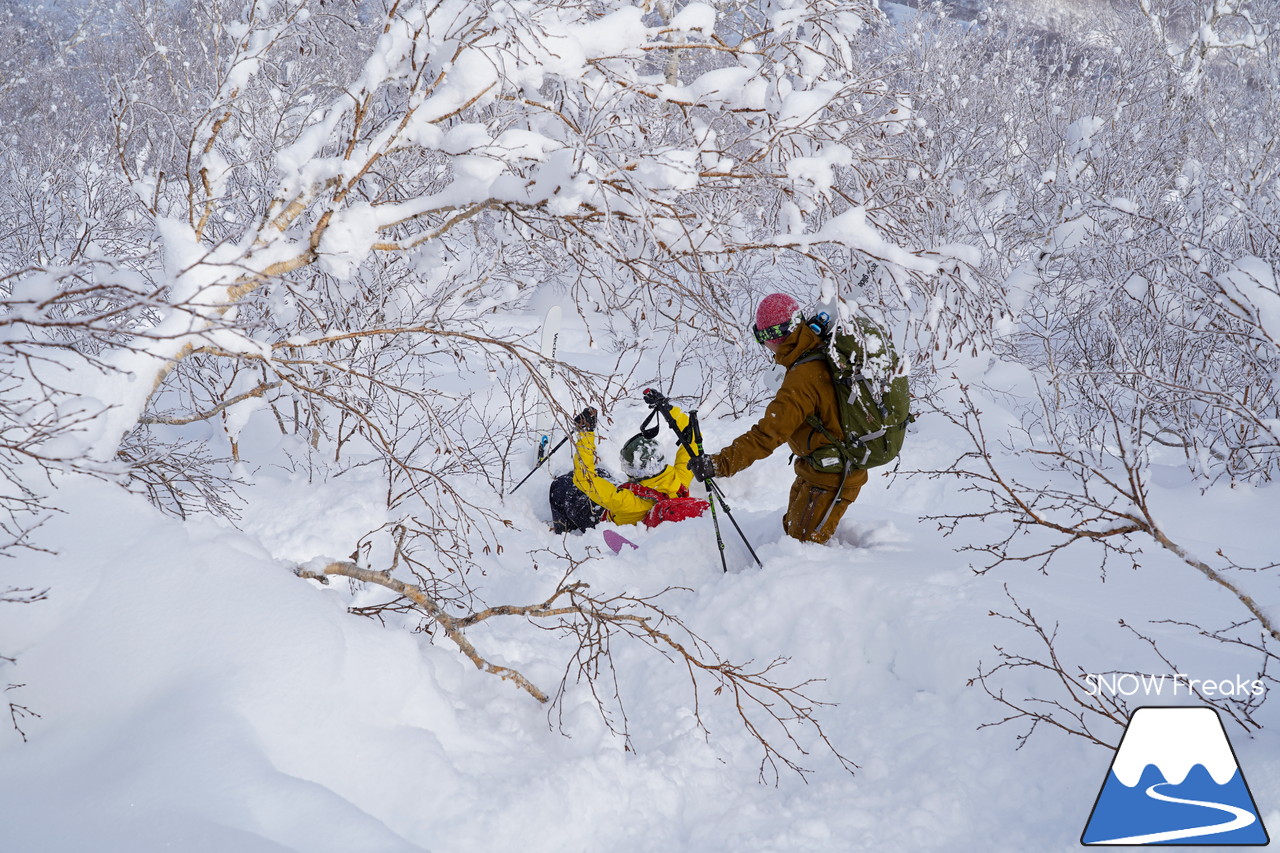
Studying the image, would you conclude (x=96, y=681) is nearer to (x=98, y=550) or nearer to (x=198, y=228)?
(x=98, y=550)

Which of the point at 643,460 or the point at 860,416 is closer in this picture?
the point at 860,416

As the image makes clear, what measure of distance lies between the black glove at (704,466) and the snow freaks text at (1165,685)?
2232 millimetres

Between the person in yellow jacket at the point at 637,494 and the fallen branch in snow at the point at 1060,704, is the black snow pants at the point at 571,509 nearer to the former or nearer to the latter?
the person in yellow jacket at the point at 637,494

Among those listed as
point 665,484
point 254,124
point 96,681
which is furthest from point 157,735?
point 254,124

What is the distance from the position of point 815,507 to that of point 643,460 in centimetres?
226

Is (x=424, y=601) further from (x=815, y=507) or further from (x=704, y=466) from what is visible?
(x=815, y=507)

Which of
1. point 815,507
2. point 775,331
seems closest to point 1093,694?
point 815,507

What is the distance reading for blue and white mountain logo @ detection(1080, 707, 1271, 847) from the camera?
2.22m

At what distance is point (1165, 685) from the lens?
2766mm

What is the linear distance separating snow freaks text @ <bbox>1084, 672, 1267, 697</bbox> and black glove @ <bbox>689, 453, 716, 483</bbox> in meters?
2.23

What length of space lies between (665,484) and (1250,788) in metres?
4.57

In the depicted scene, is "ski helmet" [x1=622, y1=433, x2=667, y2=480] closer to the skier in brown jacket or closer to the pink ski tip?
the pink ski tip

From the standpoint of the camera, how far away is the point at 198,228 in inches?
96.3

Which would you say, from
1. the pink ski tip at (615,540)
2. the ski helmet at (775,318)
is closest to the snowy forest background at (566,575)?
the ski helmet at (775,318)
